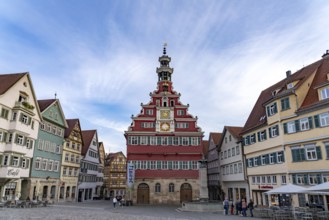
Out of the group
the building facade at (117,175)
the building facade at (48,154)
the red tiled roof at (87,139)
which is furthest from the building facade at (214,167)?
the building facade at (117,175)

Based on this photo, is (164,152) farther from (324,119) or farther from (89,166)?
(324,119)

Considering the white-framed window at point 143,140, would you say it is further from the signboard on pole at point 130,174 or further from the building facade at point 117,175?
the building facade at point 117,175

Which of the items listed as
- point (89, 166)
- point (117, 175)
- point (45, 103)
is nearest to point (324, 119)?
point (45, 103)

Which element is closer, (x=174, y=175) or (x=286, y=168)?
(x=286, y=168)

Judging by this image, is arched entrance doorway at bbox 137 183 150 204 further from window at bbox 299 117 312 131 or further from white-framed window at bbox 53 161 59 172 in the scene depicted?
window at bbox 299 117 312 131

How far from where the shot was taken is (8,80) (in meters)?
33.3

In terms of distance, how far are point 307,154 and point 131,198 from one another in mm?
25620

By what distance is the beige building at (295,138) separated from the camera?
23.8 meters

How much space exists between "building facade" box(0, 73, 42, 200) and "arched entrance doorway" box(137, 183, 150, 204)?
15592 millimetres

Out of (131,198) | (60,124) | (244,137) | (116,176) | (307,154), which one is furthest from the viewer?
(116,176)

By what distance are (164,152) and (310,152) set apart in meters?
22.8

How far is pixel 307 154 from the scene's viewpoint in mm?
25000

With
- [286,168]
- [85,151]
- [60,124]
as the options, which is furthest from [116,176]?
[286,168]

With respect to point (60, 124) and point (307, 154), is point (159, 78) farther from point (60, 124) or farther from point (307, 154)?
Answer: point (307, 154)
